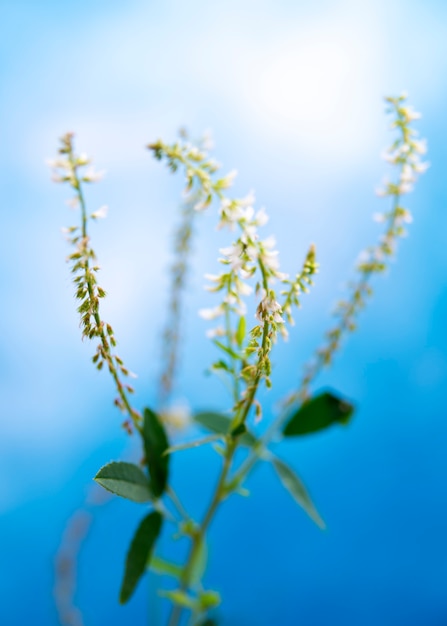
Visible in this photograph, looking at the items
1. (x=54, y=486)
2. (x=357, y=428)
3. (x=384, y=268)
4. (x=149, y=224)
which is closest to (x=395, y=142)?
(x=384, y=268)

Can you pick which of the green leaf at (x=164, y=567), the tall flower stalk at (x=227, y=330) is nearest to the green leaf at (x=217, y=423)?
the tall flower stalk at (x=227, y=330)

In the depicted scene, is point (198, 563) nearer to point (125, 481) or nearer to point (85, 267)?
point (125, 481)

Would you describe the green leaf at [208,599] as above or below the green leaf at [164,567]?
below

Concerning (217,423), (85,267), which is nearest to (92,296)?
(85,267)

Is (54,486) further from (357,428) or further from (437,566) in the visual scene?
(437,566)

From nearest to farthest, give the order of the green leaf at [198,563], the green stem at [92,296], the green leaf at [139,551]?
the green stem at [92,296], the green leaf at [139,551], the green leaf at [198,563]

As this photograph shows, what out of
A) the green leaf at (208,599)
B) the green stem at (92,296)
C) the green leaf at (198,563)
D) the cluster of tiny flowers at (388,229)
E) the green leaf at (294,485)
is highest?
the cluster of tiny flowers at (388,229)

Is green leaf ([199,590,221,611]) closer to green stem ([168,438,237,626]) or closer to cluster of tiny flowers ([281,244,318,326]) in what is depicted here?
green stem ([168,438,237,626])

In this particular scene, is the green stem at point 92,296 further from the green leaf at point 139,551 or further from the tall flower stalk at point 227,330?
the green leaf at point 139,551
